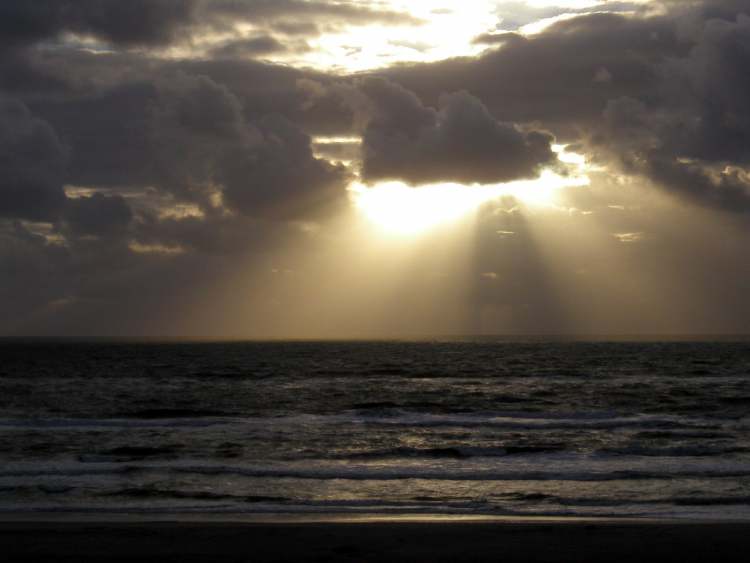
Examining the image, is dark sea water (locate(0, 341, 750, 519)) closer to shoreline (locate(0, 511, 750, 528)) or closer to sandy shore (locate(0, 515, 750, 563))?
shoreline (locate(0, 511, 750, 528))

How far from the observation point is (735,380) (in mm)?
54750

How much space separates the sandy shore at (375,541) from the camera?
11531 mm

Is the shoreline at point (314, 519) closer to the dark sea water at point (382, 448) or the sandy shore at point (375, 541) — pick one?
the sandy shore at point (375, 541)

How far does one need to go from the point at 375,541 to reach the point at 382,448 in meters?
12.2

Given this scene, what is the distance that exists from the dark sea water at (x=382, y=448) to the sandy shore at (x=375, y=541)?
6.02ft

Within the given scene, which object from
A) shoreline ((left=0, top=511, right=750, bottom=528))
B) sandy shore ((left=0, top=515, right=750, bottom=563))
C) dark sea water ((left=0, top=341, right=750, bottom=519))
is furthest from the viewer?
dark sea water ((left=0, top=341, right=750, bottom=519))

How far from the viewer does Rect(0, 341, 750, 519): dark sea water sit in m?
16.6

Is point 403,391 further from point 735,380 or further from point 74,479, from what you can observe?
point 74,479

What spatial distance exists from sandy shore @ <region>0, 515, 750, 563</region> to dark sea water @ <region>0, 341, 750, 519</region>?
6.02ft

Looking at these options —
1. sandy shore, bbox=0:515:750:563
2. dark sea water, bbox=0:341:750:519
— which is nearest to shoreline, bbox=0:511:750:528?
sandy shore, bbox=0:515:750:563

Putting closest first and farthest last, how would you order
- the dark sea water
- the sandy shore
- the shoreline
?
1. the sandy shore
2. the shoreline
3. the dark sea water

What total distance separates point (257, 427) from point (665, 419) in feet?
53.5

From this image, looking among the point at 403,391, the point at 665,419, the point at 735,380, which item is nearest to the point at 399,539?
the point at 665,419

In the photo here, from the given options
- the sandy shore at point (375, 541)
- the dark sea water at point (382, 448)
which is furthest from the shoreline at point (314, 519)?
the dark sea water at point (382, 448)
